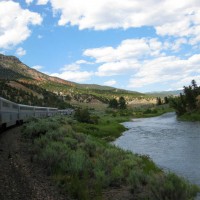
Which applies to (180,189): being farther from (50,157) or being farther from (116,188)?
(50,157)

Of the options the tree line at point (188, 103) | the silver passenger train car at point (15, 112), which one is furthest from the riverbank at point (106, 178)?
the tree line at point (188, 103)

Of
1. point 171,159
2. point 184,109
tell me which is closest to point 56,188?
point 171,159

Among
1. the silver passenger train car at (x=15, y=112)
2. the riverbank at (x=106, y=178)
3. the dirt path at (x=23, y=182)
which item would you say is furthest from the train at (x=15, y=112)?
the dirt path at (x=23, y=182)

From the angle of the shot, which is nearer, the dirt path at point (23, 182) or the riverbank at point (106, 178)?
the dirt path at point (23, 182)

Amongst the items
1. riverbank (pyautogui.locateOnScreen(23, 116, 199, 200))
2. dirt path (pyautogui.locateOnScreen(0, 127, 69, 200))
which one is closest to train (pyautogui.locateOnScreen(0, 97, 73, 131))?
riverbank (pyautogui.locateOnScreen(23, 116, 199, 200))

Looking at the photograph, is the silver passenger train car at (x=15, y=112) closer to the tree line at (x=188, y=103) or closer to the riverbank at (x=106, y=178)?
the riverbank at (x=106, y=178)

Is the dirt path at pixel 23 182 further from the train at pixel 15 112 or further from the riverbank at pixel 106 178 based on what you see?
the train at pixel 15 112

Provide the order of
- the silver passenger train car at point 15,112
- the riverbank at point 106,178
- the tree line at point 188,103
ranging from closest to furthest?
the riverbank at point 106,178
the silver passenger train car at point 15,112
the tree line at point 188,103

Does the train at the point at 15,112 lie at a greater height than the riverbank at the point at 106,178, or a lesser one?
greater

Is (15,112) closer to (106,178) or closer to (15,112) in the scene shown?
(15,112)

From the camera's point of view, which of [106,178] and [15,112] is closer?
[106,178]

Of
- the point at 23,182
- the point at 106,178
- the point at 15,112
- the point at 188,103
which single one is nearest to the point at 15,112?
the point at 15,112

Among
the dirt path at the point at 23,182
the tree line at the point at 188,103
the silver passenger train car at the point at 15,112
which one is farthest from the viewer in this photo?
the tree line at the point at 188,103

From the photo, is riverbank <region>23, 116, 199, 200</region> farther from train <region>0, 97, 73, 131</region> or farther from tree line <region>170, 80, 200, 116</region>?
tree line <region>170, 80, 200, 116</region>
